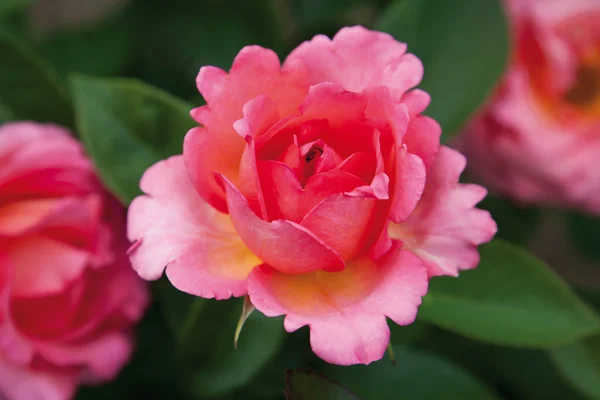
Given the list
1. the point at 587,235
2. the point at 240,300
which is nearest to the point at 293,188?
the point at 240,300

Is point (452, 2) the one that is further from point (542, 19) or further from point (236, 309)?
point (236, 309)

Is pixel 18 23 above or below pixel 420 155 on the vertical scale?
below

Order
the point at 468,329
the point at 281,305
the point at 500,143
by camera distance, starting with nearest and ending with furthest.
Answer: the point at 281,305 → the point at 468,329 → the point at 500,143

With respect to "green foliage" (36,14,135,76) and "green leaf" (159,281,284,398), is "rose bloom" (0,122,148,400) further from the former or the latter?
"green foliage" (36,14,135,76)

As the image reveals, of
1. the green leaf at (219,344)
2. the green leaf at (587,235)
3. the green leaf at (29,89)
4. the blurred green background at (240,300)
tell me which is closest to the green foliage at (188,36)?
the blurred green background at (240,300)

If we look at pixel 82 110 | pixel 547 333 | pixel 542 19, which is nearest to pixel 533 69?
pixel 542 19
